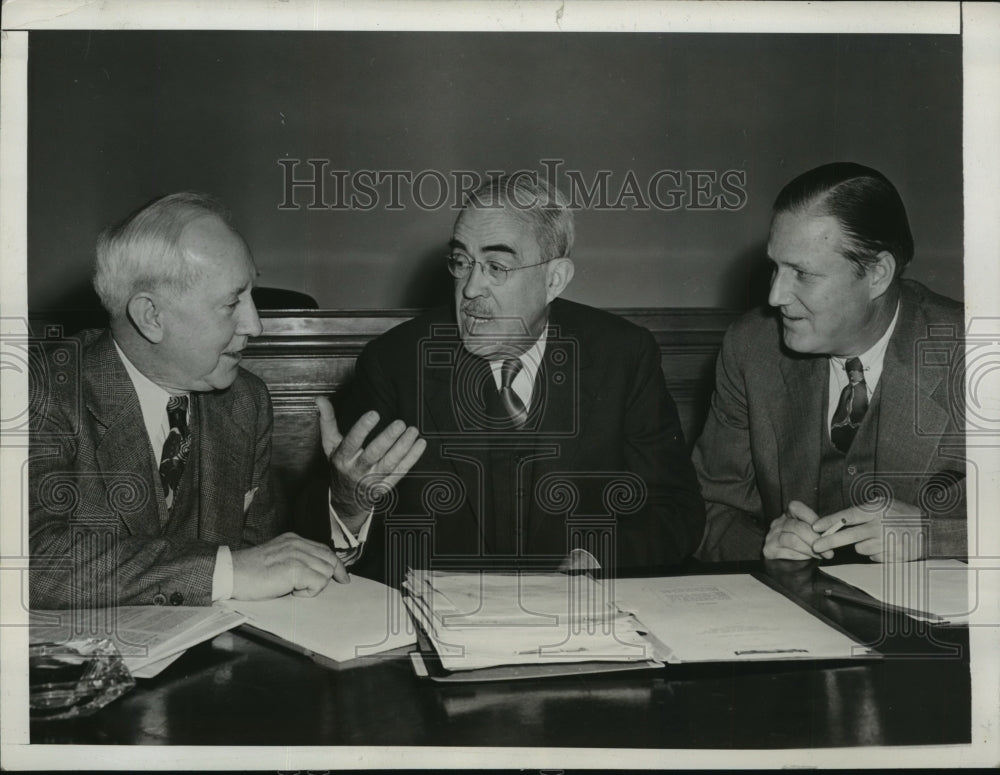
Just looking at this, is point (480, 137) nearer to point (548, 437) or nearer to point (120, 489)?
point (548, 437)

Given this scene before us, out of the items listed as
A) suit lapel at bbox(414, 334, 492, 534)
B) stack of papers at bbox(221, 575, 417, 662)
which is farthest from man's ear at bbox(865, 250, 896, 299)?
stack of papers at bbox(221, 575, 417, 662)

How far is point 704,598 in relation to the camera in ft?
4.66

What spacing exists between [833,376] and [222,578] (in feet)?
5.03

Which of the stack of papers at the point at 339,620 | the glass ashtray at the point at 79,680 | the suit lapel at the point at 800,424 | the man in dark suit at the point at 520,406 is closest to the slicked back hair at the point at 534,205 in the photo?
the man in dark suit at the point at 520,406

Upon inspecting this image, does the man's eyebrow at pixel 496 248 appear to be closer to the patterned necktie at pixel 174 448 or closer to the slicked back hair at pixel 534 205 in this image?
the slicked back hair at pixel 534 205

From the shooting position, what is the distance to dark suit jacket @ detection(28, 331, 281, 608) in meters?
1.45

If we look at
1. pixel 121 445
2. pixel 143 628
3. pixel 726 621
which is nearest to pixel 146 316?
pixel 121 445

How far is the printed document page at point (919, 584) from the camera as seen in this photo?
1.43m

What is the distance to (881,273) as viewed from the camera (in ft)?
7.14

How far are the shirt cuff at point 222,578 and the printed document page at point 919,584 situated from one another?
41.3 inches

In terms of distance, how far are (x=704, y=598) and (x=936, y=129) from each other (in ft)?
5.13

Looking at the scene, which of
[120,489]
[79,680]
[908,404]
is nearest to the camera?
[79,680]

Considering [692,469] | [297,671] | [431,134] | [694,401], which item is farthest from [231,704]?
[431,134]

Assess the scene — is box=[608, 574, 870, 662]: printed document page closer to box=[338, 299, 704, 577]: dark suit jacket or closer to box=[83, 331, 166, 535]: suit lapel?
box=[338, 299, 704, 577]: dark suit jacket
